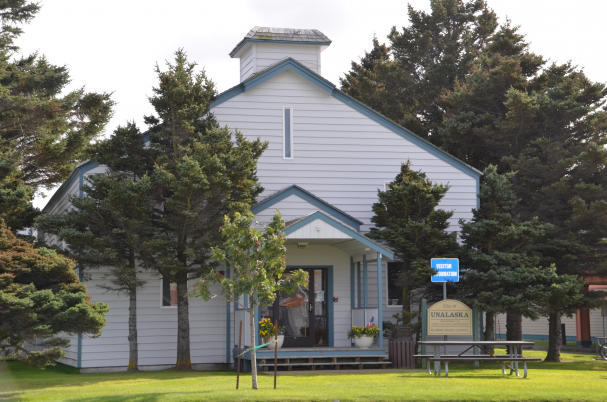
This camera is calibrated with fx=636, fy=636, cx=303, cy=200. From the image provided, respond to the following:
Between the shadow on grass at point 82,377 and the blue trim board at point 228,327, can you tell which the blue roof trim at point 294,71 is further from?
the shadow on grass at point 82,377

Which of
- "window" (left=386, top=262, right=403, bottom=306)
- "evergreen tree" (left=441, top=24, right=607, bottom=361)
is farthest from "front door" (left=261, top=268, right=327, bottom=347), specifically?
"evergreen tree" (left=441, top=24, right=607, bottom=361)

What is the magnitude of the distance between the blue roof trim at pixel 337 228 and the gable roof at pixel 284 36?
7968 millimetres

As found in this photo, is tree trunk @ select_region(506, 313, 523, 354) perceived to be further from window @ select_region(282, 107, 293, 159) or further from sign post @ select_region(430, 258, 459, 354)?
window @ select_region(282, 107, 293, 159)

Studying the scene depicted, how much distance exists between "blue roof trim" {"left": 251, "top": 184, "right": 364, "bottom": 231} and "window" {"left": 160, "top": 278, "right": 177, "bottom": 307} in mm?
3201

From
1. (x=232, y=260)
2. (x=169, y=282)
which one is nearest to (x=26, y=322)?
(x=232, y=260)

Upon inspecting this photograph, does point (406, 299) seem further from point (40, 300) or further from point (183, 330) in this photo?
point (40, 300)

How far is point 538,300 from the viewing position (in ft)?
58.5

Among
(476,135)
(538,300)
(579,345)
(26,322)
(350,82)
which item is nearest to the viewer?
(26,322)

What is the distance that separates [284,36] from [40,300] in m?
13.2

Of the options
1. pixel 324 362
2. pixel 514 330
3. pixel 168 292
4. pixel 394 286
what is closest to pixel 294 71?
pixel 394 286

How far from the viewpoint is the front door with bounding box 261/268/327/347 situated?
60.3 ft

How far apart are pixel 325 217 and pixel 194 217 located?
11.0 feet

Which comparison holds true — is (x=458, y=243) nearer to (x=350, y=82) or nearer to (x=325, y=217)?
(x=325, y=217)

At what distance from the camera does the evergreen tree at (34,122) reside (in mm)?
17133
